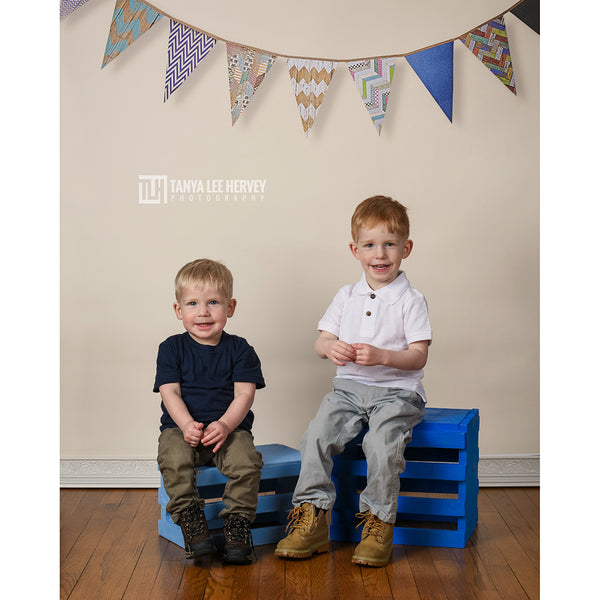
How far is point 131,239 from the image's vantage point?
2.46 m

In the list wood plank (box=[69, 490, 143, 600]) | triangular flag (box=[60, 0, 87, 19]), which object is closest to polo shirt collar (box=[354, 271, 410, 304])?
wood plank (box=[69, 490, 143, 600])

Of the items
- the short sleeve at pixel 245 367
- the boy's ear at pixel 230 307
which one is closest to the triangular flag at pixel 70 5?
the boy's ear at pixel 230 307

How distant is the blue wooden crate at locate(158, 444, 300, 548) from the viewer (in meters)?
1.86

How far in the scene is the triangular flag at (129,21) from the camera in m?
2.37

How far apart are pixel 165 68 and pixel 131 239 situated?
1.95 feet

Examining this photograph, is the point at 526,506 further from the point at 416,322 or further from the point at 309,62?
the point at 309,62

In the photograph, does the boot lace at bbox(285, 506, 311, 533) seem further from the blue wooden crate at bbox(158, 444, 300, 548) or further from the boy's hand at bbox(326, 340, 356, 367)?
the boy's hand at bbox(326, 340, 356, 367)

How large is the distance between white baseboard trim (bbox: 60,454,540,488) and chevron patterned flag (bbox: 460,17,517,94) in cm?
133

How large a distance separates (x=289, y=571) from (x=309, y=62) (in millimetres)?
1608

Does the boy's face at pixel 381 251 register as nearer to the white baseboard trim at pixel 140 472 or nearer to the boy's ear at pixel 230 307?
the boy's ear at pixel 230 307

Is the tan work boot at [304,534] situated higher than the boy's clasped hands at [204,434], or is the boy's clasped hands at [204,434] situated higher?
the boy's clasped hands at [204,434]

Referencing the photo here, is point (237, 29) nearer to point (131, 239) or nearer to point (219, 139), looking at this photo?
point (219, 139)

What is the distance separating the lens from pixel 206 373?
196 centimetres
